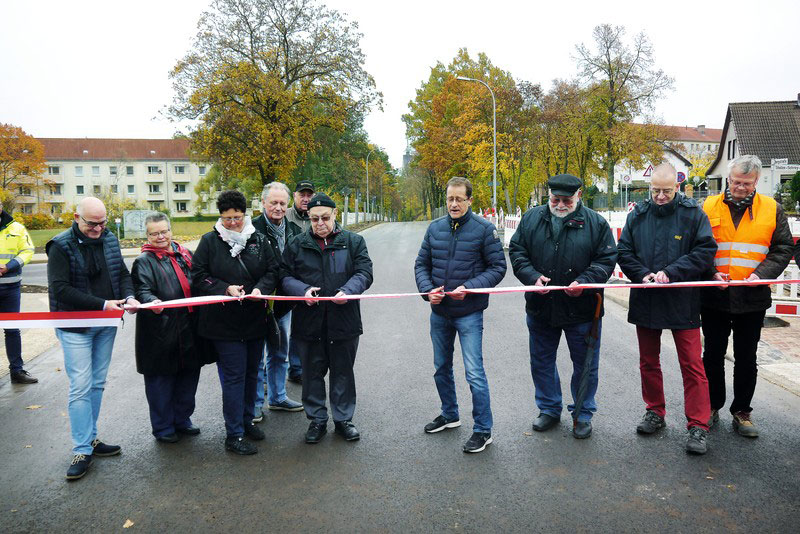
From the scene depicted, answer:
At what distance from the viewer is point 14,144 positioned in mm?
62125

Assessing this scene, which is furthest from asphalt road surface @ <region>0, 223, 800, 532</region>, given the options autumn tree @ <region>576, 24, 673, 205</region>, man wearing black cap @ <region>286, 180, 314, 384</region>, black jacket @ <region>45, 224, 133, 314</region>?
autumn tree @ <region>576, 24, 673, 205</region>

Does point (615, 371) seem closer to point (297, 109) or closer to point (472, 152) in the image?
point (297, 109)

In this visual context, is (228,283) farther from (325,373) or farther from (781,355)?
(781,355)

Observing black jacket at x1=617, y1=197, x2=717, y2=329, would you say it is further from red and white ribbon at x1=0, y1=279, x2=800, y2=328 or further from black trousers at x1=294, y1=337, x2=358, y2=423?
black trousers at x1=294, y1=337, x2=358, y2=423

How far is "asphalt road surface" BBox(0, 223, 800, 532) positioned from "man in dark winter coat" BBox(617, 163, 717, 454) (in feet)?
0.97

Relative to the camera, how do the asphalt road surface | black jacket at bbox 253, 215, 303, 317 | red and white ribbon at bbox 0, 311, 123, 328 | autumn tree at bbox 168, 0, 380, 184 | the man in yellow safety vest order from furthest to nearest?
autumn tree at bbox 168, 0, 380, 184 → the man in yellow safety vest → black jacket at bbox 253, 215, 303, 317 → red and white ribbon at bbox 0, 311, 123, 328 → the asphalt road surface

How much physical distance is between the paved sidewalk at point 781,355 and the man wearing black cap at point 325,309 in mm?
4198

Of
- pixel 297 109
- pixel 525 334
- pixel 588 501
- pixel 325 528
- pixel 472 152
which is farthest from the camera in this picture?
pixel 472 152

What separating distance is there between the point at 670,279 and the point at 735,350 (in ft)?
3.06

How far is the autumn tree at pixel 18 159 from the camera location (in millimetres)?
61438

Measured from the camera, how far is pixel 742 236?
4676mm

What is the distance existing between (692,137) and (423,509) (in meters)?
141

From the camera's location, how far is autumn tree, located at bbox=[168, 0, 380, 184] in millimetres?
29172

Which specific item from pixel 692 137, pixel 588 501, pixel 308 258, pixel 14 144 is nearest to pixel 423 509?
pixel 588 501
